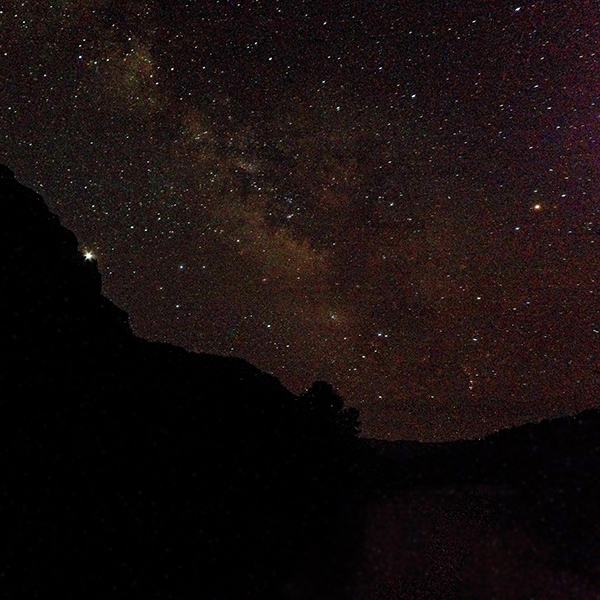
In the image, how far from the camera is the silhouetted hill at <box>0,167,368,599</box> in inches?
217

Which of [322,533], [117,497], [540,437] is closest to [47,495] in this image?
[117,497]

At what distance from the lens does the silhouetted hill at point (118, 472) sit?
550 centimetres

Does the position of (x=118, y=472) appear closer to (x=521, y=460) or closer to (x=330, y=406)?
(x=521, y=460)

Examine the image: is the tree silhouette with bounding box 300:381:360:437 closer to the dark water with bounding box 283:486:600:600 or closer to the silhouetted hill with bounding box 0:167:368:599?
the silhouetted hill with bounding box 0:167:368:599

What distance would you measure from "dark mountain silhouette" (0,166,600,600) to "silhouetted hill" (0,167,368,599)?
0.07 ft

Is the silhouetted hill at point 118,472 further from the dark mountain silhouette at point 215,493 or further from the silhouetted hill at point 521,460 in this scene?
the silhouetted hill at point 521,460

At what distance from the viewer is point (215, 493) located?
6.63 m

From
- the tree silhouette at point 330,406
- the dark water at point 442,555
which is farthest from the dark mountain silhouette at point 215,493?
the tree silhouette at point 330,406

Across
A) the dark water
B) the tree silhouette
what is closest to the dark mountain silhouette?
the dark water

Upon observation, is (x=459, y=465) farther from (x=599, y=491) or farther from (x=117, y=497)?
(x=117, y=497)

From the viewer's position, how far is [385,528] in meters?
4.83

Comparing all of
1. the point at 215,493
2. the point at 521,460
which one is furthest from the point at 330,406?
the point at 521,460

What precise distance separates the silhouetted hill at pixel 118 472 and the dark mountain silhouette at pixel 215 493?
0.02m

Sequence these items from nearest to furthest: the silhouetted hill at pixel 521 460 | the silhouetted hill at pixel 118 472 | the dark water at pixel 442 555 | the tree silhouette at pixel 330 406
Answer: the dark water at pixel 442 555
the silhouetted hill at pixel 521 460
the silhouetted hill at pixel 118 472
the tree silhouette at pixel 330 406
